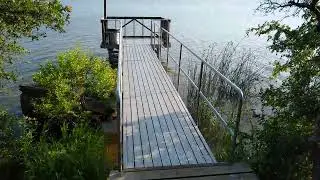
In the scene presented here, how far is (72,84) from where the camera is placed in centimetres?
950

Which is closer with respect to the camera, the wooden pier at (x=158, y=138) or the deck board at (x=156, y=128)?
the wooden pier at (x=158, y=138)

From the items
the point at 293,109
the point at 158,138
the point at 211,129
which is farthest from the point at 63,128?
the point at 293,109

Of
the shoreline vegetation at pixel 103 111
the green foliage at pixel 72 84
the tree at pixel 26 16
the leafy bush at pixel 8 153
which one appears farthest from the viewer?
the green foliage at pixel 72 84

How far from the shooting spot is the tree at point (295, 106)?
4398 millimetres

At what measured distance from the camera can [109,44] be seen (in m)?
15.1

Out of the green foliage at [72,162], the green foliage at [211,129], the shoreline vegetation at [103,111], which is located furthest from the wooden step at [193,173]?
the green foliage at [211,129]

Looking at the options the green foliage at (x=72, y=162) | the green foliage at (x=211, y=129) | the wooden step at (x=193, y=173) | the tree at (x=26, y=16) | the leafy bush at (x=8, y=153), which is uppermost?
the tree at (x=26, y=16)

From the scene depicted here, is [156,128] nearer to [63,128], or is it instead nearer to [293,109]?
[63,128]

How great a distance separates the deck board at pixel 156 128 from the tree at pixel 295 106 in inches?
36.9

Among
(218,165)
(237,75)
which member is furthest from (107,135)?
(237,75)

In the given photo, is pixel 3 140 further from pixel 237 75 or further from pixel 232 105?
pixel 237 75

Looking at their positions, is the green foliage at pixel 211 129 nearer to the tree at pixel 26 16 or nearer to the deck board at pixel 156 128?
the deck board at pixel 156 128

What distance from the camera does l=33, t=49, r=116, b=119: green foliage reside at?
28.0 ft

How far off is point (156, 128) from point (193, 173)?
1.87 m
